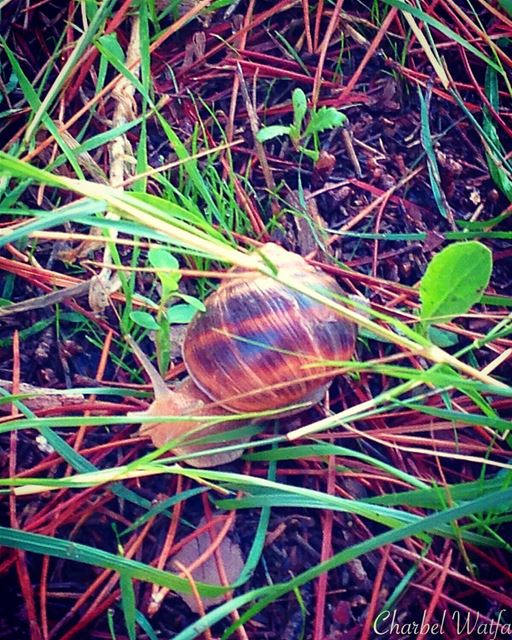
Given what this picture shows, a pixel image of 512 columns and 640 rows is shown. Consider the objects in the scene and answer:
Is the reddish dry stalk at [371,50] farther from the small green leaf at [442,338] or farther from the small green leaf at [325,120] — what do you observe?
the small green leaf at [442,338]

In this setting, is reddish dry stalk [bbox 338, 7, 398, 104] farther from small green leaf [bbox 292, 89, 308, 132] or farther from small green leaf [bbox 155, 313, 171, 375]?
small green leaf [bbox 155, 313, 171, 375]

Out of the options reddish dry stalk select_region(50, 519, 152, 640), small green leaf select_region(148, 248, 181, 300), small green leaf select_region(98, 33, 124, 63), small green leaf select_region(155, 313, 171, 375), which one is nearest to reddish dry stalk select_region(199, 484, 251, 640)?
reddish dry stalk select_region(50, 519, 152, 640)

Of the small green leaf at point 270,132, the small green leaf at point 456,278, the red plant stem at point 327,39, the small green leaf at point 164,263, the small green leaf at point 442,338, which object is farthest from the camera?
the red plant stem at point 327,39

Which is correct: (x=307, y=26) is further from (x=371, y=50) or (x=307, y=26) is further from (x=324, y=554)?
(x=324, y=554)

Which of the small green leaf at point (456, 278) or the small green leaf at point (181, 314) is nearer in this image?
the small green leaf at point (456, 278)

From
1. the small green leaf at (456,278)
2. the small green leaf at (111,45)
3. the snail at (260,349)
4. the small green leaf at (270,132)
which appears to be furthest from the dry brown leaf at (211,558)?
the small green leaf at (111,45)

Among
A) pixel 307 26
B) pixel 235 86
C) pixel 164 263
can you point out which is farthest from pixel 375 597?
pixel 307 26
